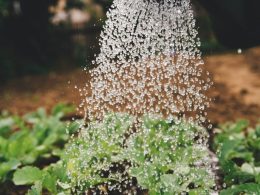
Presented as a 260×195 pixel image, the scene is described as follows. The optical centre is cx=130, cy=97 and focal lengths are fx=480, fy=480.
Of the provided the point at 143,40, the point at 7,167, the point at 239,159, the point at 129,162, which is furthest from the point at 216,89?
the point at 7,167

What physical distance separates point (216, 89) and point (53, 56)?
256 cm

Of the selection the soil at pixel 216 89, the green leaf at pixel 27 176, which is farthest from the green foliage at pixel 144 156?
the soil at pixel 216 89

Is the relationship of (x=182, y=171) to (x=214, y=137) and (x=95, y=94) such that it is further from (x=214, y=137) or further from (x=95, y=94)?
(x=95, y=94)

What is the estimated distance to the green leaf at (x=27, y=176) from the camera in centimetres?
235

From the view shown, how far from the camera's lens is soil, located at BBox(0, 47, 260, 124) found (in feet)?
13.5

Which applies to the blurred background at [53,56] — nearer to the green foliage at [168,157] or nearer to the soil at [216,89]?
the soil at [216,89]

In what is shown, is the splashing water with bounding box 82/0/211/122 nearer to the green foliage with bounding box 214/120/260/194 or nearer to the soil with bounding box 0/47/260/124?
the green foliage with bounding box 214/120/260/194

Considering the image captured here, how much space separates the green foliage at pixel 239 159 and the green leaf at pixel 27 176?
91 cm

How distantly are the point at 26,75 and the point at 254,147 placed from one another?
3794mm

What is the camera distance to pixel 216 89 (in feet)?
15.7

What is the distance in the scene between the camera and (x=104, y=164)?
242 cm

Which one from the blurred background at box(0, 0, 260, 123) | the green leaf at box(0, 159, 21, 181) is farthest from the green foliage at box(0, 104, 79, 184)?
the blurred background at box(0, 0, 260, 123)

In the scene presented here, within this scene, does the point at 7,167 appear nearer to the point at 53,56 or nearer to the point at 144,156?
the point at 144,156

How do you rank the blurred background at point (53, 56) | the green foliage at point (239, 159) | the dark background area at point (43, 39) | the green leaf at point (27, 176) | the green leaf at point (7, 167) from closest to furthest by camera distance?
the green foliage at point (239, 159) < the green leaf at point (27, 176) < the green leaf at point (7, 167) < the blurred background at point (53, 56) < the dark background area at point (43, 39)
